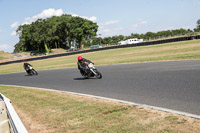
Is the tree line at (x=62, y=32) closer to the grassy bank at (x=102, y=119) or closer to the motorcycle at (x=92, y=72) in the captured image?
the motorcycle at (x=92, y=72)

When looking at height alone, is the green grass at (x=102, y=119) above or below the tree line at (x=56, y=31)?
below

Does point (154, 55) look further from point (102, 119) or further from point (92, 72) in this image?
point (102, 119)

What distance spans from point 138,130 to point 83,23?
91406mm

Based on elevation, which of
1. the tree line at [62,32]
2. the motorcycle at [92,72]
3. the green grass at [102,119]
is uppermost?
the tree line at [62,32]

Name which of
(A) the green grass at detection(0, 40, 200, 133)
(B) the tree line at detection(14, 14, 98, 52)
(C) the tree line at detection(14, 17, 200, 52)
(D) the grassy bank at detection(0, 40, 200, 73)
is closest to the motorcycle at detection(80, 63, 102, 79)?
(A) the green grass at detection(0, 40, 200, 133)

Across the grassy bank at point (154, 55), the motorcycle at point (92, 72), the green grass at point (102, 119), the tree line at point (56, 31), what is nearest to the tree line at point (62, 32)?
the tree line at point (56, 31)

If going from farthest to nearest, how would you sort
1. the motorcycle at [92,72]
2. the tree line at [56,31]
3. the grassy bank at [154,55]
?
1. the tree line at [56,31]
2. the grassy bank at [154,55]
3. the motorcycle at [92,72]

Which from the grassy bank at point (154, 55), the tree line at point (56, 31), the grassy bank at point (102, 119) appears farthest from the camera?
the tree line at point (56, 31)

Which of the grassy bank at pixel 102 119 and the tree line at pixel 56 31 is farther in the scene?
the tree line at pixel 56 31

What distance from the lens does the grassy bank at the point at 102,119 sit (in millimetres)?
4402

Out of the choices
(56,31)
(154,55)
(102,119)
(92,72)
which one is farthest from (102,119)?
(56,31)

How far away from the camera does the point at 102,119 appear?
525 centimetres

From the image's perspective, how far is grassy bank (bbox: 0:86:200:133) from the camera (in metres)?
4.40

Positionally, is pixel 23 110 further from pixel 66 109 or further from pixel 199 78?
pixel 199 78
